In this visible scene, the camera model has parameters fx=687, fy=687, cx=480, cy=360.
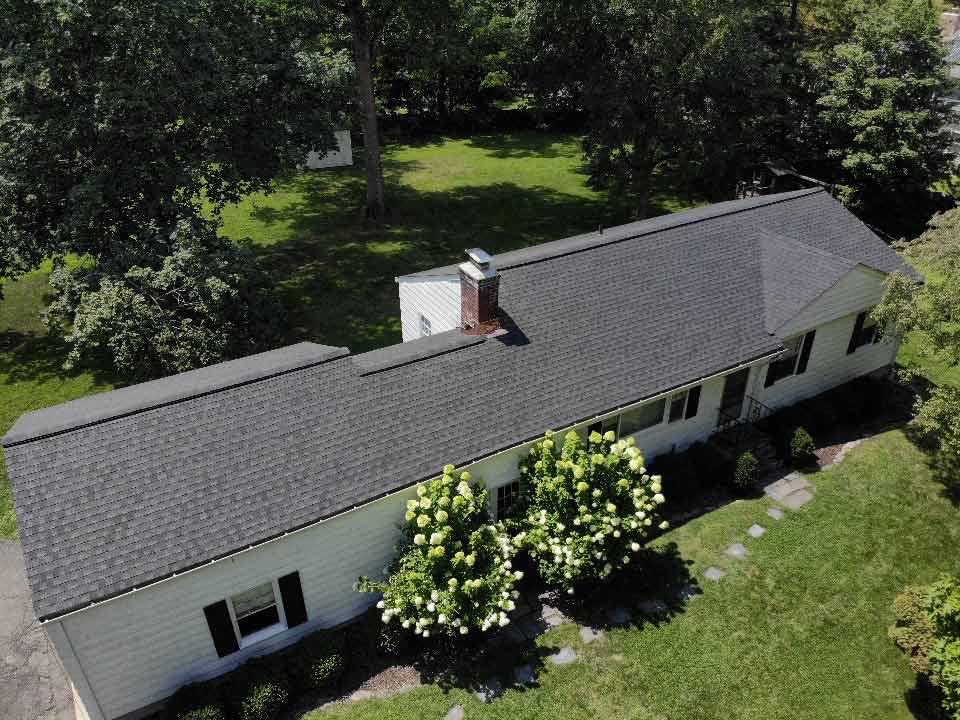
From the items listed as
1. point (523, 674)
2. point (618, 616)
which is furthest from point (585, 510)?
point (523, 674)

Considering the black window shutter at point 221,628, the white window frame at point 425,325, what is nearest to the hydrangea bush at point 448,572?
the black window shutter at point 221,628

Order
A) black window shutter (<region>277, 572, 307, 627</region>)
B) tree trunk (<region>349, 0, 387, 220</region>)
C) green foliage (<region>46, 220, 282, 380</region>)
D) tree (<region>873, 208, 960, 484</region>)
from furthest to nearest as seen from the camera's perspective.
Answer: tree trunk (<region>349, 0, 387, 220</region>) < green foliage (<region>46, 220, 282, 380</region>) < tree (<region>873, 208, 960, 484</region>) < black window shutter (<region>277, 572, 307, 627</region>)

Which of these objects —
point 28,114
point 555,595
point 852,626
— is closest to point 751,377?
point 852,626

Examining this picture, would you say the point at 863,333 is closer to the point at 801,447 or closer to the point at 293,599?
the point at 801,447

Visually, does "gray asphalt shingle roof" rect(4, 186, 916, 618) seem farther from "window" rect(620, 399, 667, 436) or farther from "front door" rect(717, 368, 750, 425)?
"front door" rect(717, 368, 750, 425)

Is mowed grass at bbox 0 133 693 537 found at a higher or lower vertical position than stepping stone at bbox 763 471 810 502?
higher

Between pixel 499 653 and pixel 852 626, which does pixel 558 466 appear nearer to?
pixel 499 653

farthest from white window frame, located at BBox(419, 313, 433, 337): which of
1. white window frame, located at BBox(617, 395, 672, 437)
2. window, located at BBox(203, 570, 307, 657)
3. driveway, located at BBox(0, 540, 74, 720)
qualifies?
driveway, located at BBox(0, 540, 74, 720)
